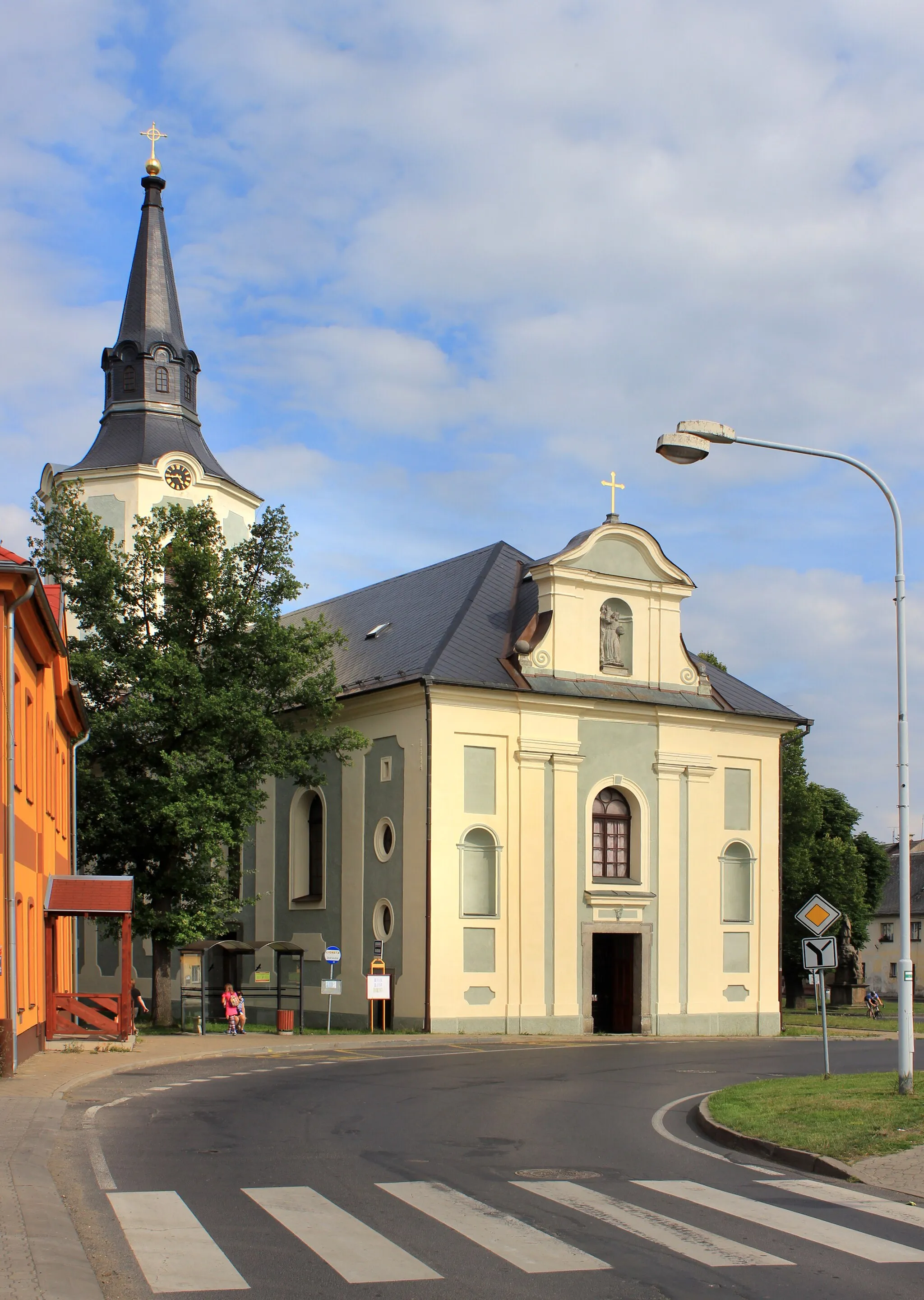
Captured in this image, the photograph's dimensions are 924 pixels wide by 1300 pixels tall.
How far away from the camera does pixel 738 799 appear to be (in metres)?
40.2

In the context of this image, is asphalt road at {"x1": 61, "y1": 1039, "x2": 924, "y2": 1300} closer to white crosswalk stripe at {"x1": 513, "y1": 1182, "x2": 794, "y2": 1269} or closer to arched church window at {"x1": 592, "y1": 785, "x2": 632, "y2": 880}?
white crosswalk stripe at {"x1": 513, "y1": 1182, "x2": 794, "y2": 1269}

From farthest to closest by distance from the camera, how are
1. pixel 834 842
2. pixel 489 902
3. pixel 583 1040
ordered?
pixel 834 842, pixel 489 902, pixel 583 1040

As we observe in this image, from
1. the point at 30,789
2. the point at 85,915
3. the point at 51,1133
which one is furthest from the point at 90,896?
the point at 51,1133

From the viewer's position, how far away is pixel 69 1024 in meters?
27.2

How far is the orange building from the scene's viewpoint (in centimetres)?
2059

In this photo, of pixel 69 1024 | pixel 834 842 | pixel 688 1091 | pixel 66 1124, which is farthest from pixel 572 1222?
pixel 834 842

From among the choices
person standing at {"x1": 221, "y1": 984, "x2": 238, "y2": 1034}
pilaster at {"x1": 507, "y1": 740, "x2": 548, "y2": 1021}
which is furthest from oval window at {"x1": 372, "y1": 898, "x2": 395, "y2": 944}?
person standing at {"x1": 221, "y1": 984, "x2": 238, "y2": 1034}

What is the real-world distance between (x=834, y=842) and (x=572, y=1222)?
5608cm

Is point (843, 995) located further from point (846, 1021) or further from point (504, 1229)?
point (504, 1229)

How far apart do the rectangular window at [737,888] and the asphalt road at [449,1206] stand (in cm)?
2128

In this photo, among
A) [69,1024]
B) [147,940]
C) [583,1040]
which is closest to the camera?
[69,1024]

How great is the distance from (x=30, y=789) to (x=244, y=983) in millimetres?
18998

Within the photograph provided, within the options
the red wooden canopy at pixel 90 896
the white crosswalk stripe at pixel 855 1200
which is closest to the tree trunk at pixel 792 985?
→ the red wooden canopy at pixel 90 896

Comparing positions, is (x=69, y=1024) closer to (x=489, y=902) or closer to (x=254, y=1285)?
(x=489, y=902)
